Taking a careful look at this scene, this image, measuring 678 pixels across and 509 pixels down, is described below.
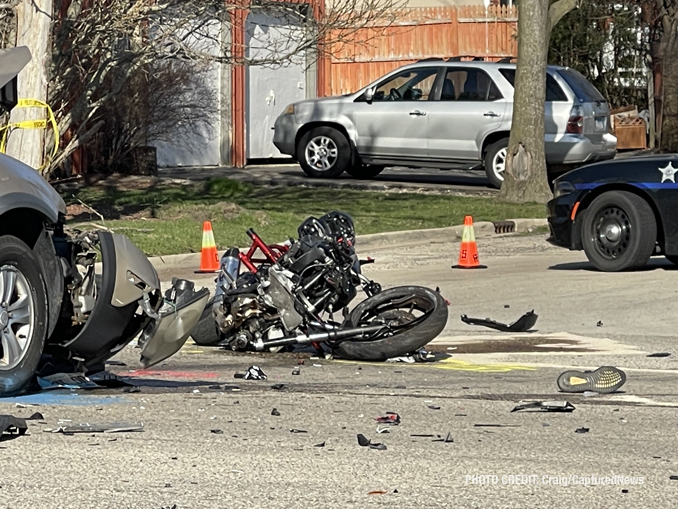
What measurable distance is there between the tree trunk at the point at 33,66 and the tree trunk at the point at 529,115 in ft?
25.0

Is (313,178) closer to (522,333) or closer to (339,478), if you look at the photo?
(522,333)

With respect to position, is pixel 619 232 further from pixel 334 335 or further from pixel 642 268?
pixel 334 335

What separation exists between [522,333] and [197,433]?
15.7 feet

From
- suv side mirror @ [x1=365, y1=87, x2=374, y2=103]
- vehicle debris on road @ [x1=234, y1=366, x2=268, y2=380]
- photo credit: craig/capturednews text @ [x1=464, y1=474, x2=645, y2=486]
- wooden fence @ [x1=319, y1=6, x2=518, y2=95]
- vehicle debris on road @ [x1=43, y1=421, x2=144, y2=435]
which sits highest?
wooden fence @ [x1=319, y1=6, x2=518, y2=95]

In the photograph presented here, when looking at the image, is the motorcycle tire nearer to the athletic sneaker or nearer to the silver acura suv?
the athletic sneaker

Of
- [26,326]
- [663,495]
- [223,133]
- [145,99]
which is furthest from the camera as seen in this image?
[223,133]

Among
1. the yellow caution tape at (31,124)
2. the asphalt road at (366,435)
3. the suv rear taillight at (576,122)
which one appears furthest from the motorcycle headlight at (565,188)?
the suv rear taillight at (576,122)

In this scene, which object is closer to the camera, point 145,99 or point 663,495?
point 663,495

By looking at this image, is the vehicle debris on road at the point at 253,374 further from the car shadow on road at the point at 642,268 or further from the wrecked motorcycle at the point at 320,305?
the car shadow on road at the point at 642,268

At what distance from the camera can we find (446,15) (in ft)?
98.5


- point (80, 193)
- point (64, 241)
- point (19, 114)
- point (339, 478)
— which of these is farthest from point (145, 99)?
point (339, 478)

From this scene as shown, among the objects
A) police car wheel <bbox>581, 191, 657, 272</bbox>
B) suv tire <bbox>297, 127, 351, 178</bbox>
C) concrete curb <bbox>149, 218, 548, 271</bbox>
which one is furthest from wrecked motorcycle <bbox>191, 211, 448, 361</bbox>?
suv tire <bbox>297, 127, 351, 178</bbox>

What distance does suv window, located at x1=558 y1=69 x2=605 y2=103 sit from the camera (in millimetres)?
22922

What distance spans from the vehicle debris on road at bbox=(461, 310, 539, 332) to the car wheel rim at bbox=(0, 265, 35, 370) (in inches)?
177
